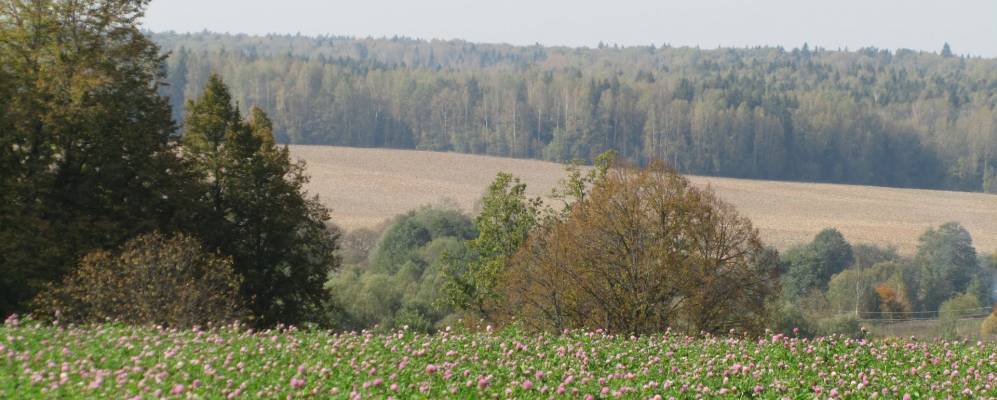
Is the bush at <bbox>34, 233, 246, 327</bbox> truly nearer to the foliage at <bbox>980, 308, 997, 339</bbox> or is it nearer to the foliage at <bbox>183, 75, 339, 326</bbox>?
the foliage at <bbox>183, 75, 339, 326</bbox>

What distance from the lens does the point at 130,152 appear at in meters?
28.6

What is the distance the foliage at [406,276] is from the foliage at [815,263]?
2179 centimetres

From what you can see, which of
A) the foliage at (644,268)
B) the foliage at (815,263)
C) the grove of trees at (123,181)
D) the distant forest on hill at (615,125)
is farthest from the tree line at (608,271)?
the distant forest on hill at (615,125)

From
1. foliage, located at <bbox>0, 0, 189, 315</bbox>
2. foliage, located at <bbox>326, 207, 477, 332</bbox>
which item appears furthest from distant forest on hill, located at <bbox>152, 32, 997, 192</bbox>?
foliage, located at <bbox>0, 0, 189, 315</bbox>

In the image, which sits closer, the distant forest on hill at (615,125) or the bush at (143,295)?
the bush at (143,295)

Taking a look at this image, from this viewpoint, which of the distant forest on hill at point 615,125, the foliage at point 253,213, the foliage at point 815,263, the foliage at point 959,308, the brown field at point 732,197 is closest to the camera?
the foliage at point 253,213

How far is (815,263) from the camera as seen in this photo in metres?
70.7

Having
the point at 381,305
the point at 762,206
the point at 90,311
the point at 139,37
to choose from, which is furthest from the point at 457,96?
the point at 90,311

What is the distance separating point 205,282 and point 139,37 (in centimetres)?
1171

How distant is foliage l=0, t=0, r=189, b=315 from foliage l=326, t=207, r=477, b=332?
8630 mm

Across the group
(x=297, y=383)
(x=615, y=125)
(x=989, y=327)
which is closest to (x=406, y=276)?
(x=989, y=327)

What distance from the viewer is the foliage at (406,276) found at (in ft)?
169

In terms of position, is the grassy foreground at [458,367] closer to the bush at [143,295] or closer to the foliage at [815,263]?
the bush at [143,295]

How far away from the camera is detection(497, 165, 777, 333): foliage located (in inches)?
1104
